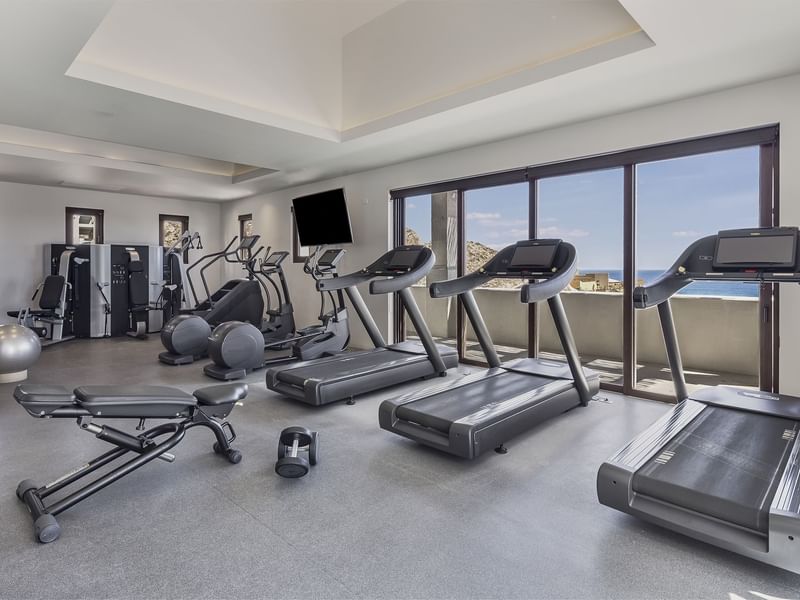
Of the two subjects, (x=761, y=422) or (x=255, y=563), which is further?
(x=761, y=422)

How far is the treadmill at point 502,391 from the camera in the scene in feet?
10.00

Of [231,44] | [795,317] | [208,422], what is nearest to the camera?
[208,422]

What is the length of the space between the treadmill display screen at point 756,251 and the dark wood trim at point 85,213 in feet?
33.1

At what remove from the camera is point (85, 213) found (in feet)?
29.9

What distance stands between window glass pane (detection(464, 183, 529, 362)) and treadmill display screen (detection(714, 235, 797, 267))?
244 centimetres

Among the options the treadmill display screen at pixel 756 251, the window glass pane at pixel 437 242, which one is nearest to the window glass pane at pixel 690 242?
the treadmill display screen at pixel 756 251

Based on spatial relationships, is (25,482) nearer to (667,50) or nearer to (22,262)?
(667,50)

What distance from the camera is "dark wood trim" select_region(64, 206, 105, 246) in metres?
8.91

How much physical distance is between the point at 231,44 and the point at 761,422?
5533mm

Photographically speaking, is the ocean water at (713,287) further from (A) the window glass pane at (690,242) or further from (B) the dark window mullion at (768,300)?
(B) the dark window mullion at (768,300)

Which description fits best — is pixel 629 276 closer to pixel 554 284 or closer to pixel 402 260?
pixel 554 284

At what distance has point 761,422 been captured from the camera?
A: 2.83m

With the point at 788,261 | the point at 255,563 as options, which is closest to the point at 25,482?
the point at 255,563

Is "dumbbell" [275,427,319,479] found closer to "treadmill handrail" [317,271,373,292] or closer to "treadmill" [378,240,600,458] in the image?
"treadmill" [378,240,600,458]
